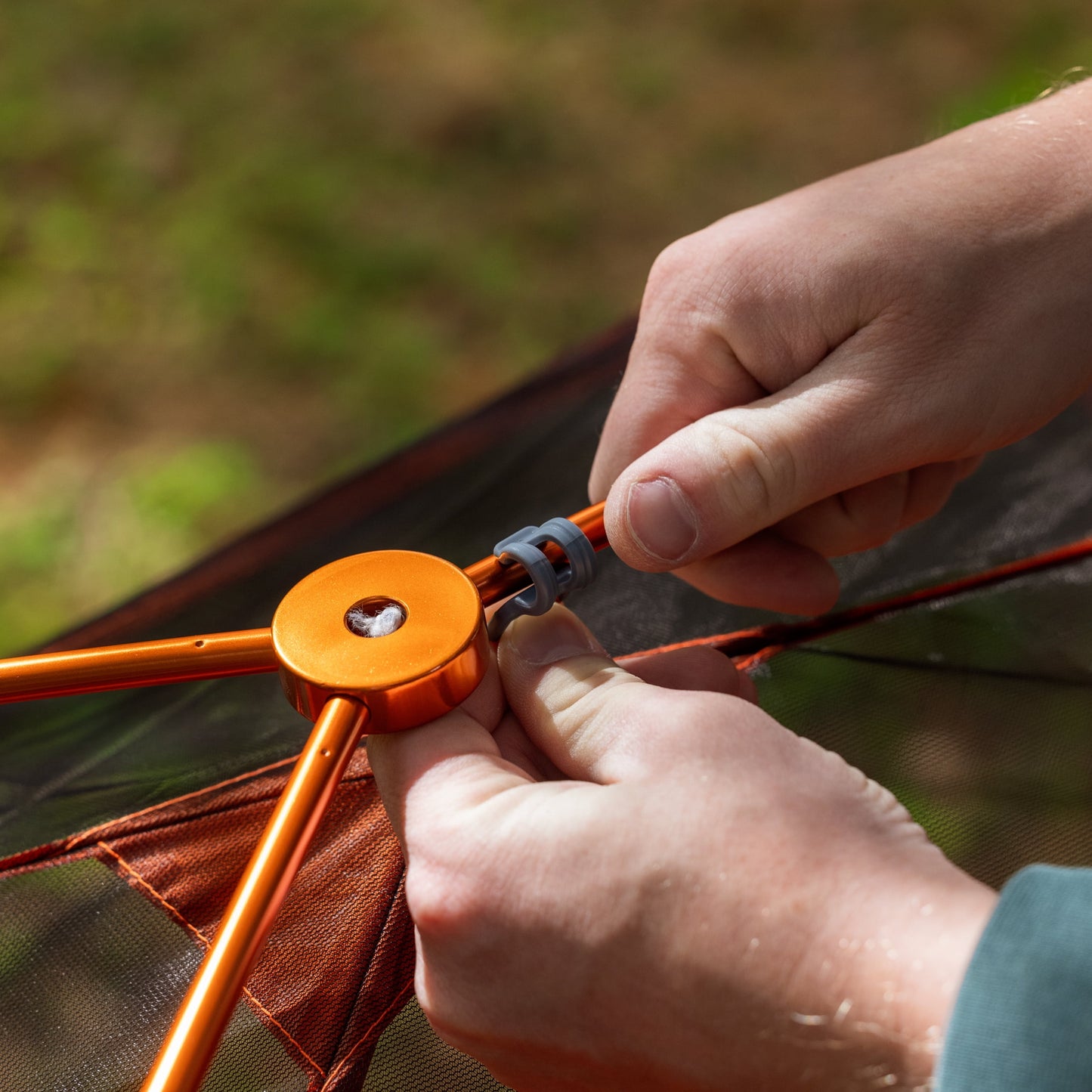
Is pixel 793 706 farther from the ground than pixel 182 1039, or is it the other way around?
pixel 182 1039

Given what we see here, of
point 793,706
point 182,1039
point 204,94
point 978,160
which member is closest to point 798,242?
point 978,160

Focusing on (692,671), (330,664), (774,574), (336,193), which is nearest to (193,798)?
(330,664)

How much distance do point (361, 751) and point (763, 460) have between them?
305 millimetres

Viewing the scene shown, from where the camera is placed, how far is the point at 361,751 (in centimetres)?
71

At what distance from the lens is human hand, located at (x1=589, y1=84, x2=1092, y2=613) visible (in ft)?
2.27

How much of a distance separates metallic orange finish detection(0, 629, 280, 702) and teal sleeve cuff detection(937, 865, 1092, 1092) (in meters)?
0.36

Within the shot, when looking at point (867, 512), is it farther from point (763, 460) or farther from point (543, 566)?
point (543, 566)

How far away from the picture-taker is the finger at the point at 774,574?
831 mm

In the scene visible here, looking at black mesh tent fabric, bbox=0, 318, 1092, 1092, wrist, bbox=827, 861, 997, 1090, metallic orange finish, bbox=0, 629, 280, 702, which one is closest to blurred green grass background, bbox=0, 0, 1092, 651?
black mesh tent fabric, bbox=0, 318, 1092, 1092

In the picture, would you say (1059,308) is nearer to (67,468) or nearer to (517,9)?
(67,468)

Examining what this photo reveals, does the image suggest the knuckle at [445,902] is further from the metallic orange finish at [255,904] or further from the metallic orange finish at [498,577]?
the metallic orange finish at [498,577]

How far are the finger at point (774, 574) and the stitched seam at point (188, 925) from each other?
40cm

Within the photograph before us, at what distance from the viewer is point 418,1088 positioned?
0.63m

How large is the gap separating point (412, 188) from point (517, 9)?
640 millimetres
